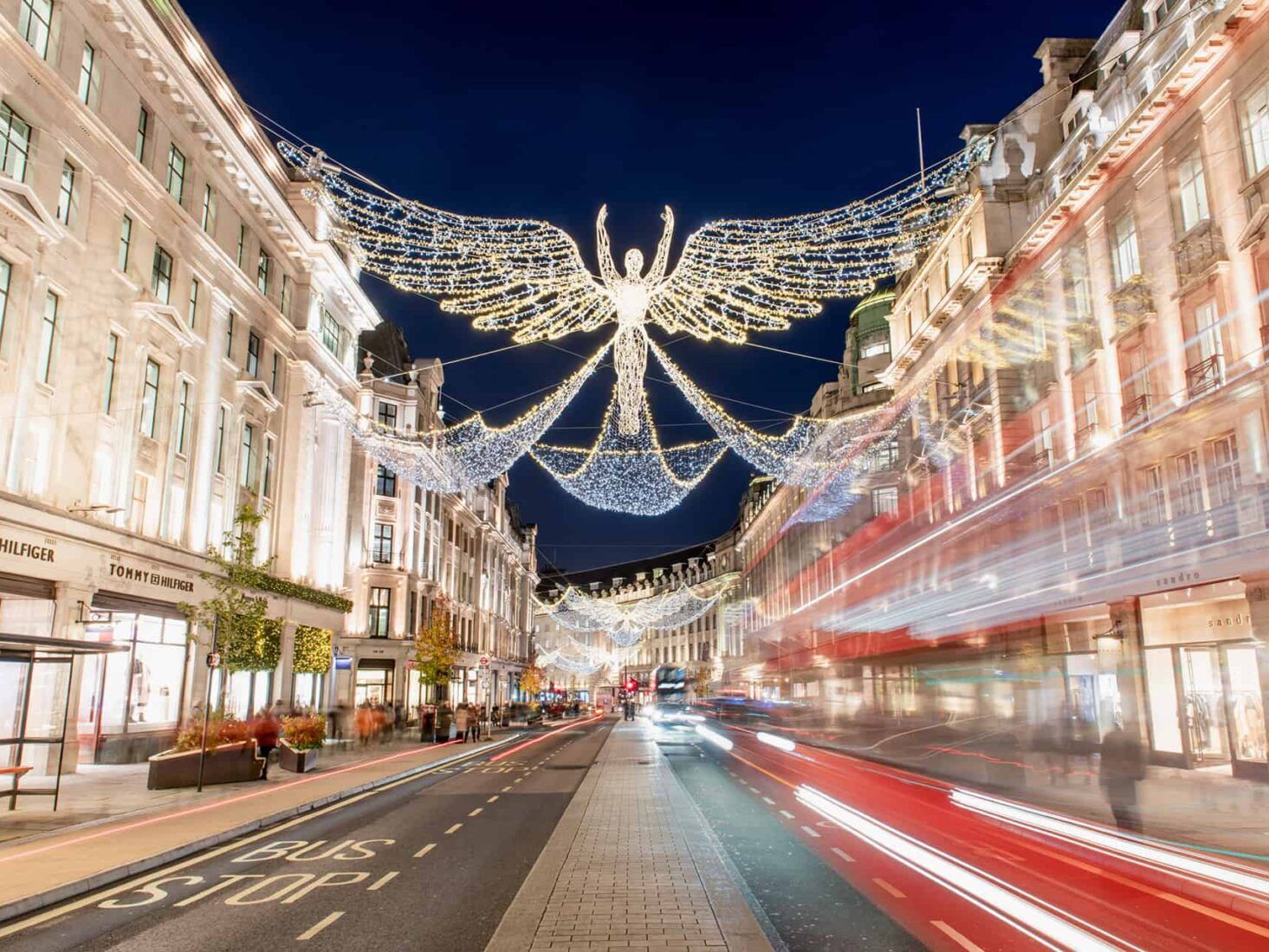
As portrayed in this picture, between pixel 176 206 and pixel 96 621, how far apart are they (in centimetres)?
1266

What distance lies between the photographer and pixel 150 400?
2725 centimetres

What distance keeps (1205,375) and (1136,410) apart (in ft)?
9.84

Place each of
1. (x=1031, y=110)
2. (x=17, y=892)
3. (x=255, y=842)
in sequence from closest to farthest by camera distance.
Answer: (x=17, y=892) < (x=255, y=842) < (x=1031, y=110)

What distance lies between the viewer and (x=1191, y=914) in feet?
28.8

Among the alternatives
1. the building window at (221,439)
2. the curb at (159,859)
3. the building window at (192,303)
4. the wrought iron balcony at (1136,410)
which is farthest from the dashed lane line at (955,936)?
the building window at (221,439)

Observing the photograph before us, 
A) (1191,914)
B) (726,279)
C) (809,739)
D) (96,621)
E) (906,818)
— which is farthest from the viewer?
(809,739)

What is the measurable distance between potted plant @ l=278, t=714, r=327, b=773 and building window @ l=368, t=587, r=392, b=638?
Answer: 79.9ft

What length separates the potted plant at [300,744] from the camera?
79.2 feet

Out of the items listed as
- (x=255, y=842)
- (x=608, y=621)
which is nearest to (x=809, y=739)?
(x=255, y=842)

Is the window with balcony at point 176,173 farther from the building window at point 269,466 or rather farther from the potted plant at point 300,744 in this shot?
the potted plant at point 300,744

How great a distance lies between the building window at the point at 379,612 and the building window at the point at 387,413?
9393mm

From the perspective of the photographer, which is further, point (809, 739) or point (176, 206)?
point (809, 739)

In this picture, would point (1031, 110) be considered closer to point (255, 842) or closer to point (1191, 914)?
point (1191, 914)

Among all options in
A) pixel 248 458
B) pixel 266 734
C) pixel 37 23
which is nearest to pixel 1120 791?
pixel 266 734
